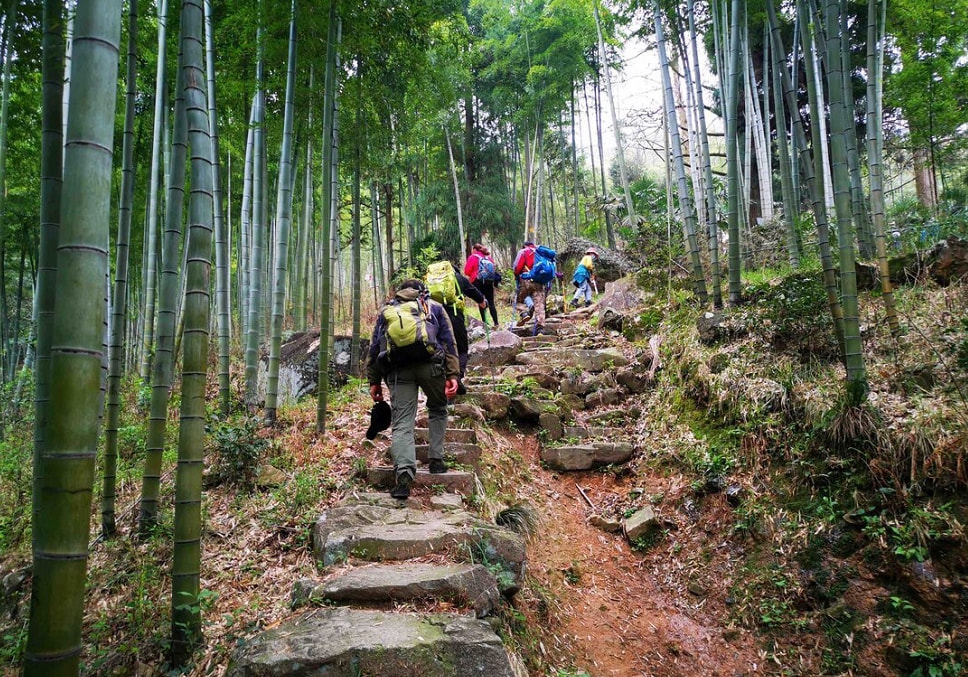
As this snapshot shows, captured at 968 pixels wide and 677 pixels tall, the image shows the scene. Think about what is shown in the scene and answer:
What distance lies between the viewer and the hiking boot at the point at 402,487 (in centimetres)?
345

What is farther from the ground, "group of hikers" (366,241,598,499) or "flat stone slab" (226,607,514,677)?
"group of hikers" (366,241,598,499)

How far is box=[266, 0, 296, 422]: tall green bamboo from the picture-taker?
4027mm

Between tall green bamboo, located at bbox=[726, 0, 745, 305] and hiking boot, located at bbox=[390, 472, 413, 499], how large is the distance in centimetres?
389

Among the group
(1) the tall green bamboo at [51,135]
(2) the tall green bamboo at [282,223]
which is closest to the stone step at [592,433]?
(2) the tall green bamboo at [282,223]

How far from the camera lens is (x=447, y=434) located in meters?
4.57

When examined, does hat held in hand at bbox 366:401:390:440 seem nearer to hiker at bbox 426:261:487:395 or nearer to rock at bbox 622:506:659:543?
hiker at bbox 426:261:487:395

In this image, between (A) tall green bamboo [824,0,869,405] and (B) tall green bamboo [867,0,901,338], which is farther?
(B) tall green bamboo [867,0,901,338]

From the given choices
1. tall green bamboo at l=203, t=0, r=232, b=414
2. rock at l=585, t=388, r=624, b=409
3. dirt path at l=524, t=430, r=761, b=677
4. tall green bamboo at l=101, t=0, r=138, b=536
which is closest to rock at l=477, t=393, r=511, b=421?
rock at l=585, t=388, r=624, b=409

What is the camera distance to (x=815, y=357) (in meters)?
4.14

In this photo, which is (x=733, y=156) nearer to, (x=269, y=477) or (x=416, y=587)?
(x=416, y=587)

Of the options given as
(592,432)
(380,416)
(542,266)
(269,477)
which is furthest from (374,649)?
(542,266)

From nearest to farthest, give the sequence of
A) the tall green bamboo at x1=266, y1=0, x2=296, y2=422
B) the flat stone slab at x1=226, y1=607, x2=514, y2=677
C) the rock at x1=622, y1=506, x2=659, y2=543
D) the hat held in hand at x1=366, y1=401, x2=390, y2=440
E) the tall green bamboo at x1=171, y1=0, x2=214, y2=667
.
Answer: the flat stone slab at x1=226, y1=607, x2=514, y2=677 → the tall green bamboo at x1=171, y1=0, x2=214, y2=667 → the hat held in hand at x1=366, y1=401, x2=390, y2=440 → the tall green bamboo at x1=266, y1=0, x2=296, y2=422 → the rock at x1=622, y1=506, x2=659, y2=543

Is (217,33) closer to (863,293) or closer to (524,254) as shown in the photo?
(524,254)

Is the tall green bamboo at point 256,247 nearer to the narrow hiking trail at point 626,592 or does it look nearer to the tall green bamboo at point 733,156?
the narrow hiking trail at point 626,592
